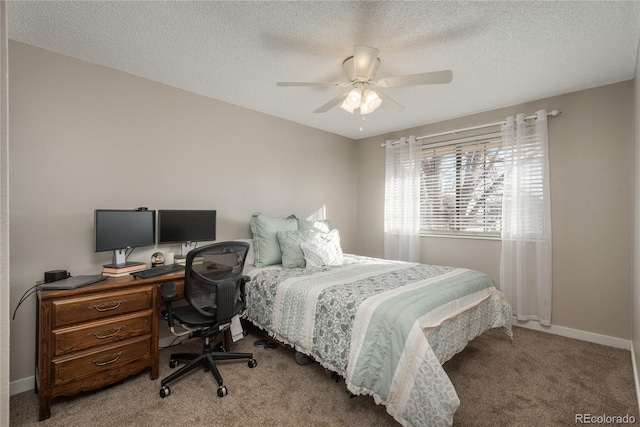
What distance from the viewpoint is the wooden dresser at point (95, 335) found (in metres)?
1.78

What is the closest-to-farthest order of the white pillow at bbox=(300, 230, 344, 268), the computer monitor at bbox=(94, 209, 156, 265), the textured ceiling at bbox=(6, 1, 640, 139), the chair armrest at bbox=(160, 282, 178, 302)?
the textured ceiling at bbox=(6, 1, 640, 139) < the chair armrest at bbox=(160, 282, 178, 302) < the computer monitor at bbox=(94, 209, 156, 265) < the white pillow at bbox=(300, 230, 344, 268)

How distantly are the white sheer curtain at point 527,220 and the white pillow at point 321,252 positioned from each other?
1.90 m

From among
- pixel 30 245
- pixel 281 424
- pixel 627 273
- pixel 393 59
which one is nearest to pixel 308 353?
pixel 281 424

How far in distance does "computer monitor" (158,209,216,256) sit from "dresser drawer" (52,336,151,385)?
85 centimetres

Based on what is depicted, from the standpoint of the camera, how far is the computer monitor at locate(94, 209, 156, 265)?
2172mm

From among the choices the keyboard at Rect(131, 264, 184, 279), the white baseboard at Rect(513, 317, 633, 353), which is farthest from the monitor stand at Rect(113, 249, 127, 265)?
the white baseboard at Rect(513, 317, 633, 353)

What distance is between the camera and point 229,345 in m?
2.61

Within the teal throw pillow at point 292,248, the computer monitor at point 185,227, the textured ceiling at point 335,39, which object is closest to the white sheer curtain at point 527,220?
the textured ceiling at point 335,39

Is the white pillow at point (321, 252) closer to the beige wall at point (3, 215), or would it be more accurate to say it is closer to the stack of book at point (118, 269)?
the stack of book at point (118, 269)

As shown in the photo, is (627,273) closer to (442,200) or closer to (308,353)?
(442,200)

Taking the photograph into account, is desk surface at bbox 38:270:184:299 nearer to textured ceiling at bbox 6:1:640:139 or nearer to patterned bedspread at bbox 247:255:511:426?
patterned bedspread at bbox 247:255:511:426

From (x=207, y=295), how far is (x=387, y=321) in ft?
4.29

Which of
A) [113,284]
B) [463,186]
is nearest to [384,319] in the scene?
[113,284]

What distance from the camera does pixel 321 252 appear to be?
302 cm
